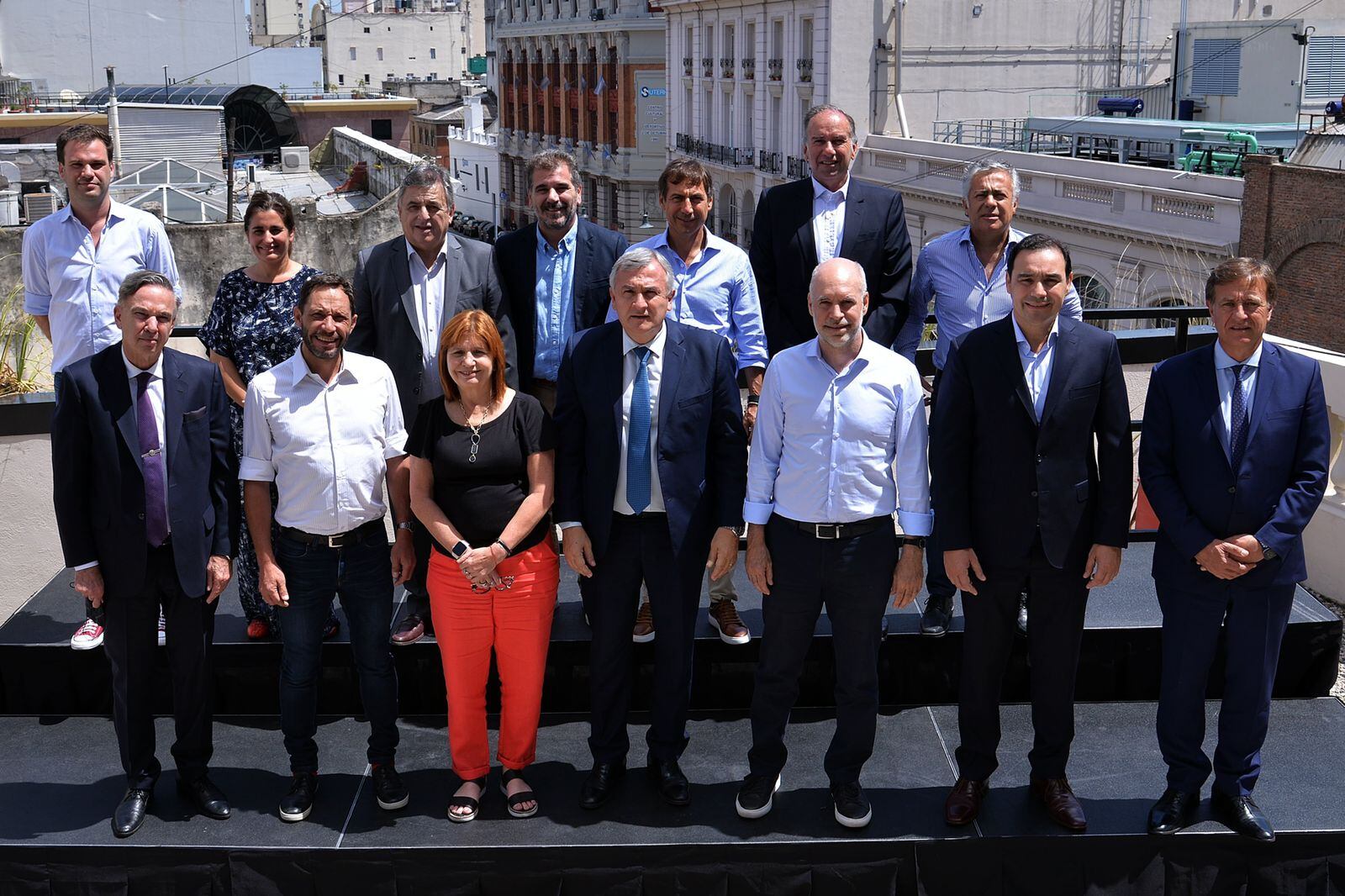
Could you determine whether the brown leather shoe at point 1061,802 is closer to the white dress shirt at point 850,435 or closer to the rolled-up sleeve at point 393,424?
the white dress shirt at point 850,435

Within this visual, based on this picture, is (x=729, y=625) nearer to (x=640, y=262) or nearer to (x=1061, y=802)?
(x=1061, y=802)

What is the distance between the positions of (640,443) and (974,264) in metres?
1.59

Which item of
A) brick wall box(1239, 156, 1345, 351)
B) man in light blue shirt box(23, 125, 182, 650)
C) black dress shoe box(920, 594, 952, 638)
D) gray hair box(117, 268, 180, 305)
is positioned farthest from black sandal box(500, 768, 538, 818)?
brick wall box(1239, 156, 1345, 351)

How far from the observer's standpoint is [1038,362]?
4.43 metres

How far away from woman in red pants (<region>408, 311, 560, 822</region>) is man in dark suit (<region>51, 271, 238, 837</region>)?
776 millimetres

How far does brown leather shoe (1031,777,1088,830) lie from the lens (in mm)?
4492

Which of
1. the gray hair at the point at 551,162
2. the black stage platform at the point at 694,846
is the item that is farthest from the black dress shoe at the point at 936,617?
the gray hair at the point at 551,162

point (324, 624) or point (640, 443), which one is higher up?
point (640, 443)

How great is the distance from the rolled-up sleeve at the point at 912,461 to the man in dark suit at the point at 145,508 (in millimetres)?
2458

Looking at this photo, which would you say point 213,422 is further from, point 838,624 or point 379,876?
point 838,624

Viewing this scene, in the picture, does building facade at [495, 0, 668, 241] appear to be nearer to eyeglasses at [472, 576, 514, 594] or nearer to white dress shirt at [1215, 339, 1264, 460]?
eyeglasses at [472, 576, 514, 594]

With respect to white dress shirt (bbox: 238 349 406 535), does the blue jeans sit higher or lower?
lower

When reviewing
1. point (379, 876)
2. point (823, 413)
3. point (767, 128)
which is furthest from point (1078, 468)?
point (767, 128)

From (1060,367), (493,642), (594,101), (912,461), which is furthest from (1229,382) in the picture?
(594,101)
